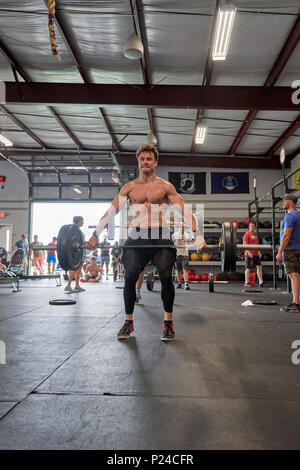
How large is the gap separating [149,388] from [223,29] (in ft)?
14.3

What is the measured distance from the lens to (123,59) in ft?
17.2

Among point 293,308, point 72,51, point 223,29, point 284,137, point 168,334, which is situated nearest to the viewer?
point 168,334

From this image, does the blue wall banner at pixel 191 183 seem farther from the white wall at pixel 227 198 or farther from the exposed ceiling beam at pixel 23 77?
the exposed ceiling beam at pixel 23 77

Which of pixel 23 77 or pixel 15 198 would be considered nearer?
pixel 23 77

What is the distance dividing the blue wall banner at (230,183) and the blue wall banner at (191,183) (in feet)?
0.99

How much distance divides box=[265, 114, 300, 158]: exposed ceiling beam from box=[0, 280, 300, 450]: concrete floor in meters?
6.37

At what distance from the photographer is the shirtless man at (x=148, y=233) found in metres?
1.97

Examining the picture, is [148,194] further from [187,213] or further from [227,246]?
[227,246]

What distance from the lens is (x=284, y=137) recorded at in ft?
26.5

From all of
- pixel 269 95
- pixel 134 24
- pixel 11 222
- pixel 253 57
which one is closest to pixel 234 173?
pixel 269 95

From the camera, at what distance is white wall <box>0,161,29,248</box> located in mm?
10305

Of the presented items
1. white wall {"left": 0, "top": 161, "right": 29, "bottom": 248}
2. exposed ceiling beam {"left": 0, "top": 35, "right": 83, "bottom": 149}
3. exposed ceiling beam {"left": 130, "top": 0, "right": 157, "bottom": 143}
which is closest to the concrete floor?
exposed ceiling beam {"left": 130, "top": 0, "right": 157, "bottom": 143}

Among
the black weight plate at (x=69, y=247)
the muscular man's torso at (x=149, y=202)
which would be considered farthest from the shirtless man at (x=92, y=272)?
the muscular man's torso at (x=149, y=202)

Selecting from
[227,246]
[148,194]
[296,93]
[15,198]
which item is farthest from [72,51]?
[15,198]
